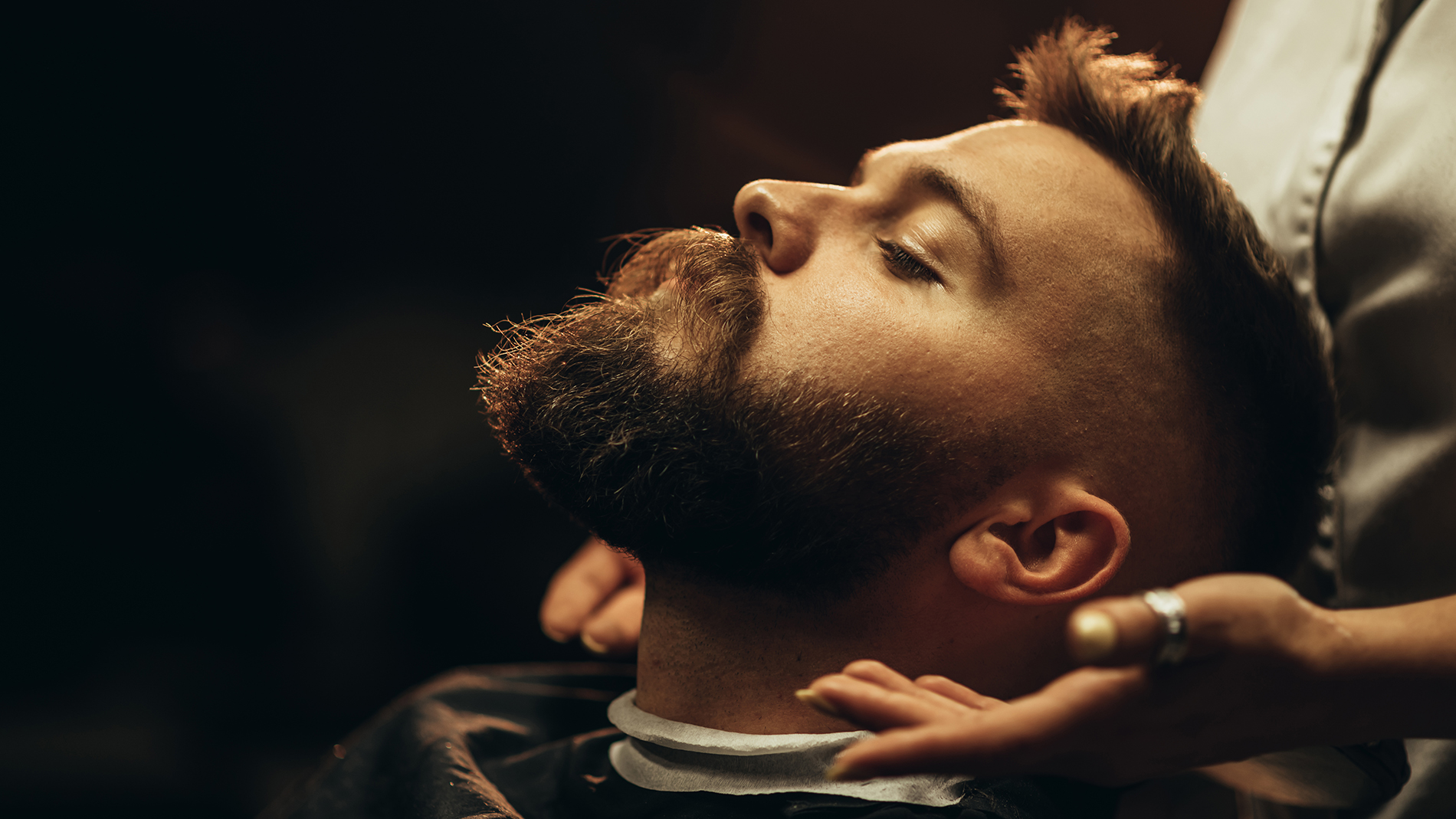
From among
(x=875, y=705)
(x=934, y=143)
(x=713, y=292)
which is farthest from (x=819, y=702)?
(x=934, y=143)

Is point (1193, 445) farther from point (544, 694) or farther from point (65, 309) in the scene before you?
point (65, 309)

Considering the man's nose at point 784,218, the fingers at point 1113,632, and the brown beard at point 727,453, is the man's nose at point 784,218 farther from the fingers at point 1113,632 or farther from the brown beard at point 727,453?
the fingers at point 1113,632

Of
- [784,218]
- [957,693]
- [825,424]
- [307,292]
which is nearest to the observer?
[957,693]

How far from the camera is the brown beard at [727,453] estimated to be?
78 centimetres

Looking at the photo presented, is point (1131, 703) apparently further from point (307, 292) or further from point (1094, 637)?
point (307, 292)

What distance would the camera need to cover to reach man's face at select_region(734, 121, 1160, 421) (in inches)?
31.2

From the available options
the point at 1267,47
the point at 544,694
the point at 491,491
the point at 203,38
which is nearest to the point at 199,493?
the point at 491,491

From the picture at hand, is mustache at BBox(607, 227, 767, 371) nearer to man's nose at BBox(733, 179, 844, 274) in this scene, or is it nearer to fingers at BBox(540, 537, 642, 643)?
man's nose at BBox(733, 179, 844, 274)

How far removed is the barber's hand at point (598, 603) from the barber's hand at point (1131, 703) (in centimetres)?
62

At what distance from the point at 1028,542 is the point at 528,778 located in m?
0.67

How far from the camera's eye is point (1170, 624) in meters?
0.49

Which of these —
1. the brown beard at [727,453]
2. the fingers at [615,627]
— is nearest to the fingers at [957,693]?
the brown beard at [727,453]

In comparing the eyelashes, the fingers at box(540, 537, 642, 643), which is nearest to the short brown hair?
the eyelashes

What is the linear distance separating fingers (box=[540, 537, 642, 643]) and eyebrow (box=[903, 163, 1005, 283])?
0.65m
